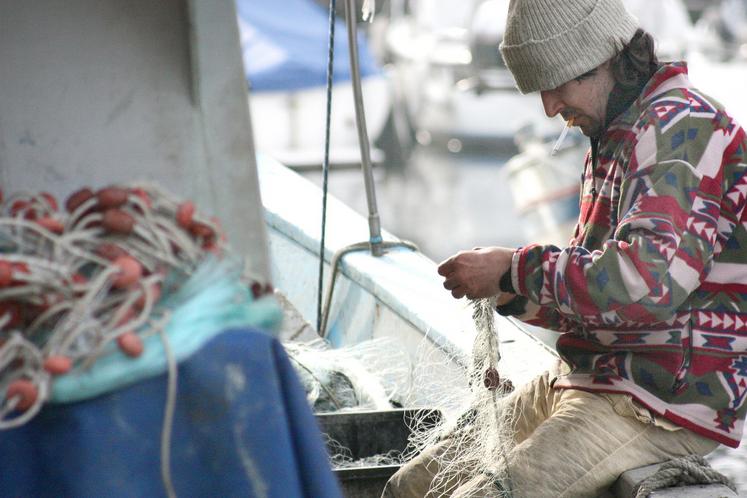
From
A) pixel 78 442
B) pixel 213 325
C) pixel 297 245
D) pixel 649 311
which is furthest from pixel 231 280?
pixel 297 245

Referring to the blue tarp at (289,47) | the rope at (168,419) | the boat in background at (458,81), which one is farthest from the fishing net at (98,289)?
the blue tarp at (289,47)

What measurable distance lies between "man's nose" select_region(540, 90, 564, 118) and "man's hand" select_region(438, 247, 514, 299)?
0.30m

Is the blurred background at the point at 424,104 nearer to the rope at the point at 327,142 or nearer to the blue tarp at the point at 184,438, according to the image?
the rope at the point at 327,142

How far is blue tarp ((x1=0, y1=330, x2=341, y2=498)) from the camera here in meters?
1.44

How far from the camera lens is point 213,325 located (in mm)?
1485

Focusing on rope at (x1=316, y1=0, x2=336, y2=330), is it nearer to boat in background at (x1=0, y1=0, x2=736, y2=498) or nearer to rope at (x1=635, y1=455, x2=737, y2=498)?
boat in background at (x1=0, y1=0, x2=736, y2=498)

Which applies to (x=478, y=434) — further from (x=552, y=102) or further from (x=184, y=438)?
(x=184, y=438)

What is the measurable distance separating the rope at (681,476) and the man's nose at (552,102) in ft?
2.38

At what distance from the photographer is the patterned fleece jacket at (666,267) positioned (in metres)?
2.05

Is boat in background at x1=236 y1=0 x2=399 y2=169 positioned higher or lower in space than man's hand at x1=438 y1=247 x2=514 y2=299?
lower

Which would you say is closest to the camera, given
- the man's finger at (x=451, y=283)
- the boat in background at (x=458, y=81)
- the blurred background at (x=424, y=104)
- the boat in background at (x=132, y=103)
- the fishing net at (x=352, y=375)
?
the boat in background at (x=132, y=103)

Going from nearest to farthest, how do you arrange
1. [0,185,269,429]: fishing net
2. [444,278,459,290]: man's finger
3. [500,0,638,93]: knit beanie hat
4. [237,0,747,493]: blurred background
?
1. [0,185,269,429]: fishing net
2. [500,0,638,93]: knit beanie hat
3. [444,278,459,290]: man's finger
4. [237,0,747,493]: blurred background

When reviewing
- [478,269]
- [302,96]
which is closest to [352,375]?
[478,269]

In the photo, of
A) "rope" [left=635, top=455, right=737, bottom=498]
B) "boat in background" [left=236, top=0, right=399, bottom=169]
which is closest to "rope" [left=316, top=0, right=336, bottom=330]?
"rope" [left=635, top=455, right=737, bottom=498]
